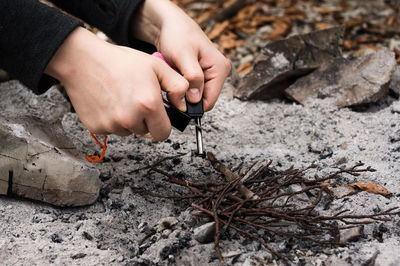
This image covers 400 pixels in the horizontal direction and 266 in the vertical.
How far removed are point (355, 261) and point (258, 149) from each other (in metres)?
0.94

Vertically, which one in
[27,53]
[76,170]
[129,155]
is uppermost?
[27,53]

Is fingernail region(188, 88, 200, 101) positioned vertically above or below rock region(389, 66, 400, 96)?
above

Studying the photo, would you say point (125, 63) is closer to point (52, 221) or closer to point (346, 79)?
point (52, 221)

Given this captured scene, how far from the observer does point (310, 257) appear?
159 centimetres

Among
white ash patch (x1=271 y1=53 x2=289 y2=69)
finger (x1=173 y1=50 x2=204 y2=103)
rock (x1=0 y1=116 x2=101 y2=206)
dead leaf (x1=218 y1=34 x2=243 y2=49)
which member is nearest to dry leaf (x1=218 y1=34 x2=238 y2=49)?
dead leaf (x1=218 y1=34 x2=243 y2=49)

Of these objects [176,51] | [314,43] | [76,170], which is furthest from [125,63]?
[314,43]

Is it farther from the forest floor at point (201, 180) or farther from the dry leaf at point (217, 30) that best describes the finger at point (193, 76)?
the dry leaf at point (217, 30)

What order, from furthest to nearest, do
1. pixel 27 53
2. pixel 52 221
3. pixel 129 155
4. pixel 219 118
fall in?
1. pixel 219 118
2. pixel 129 155
3. pixel 52 221
4. pixel 27 53

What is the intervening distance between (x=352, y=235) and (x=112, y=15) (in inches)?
59.0

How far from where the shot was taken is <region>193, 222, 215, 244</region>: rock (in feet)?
5.32

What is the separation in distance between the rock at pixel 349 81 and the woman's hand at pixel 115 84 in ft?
4.58

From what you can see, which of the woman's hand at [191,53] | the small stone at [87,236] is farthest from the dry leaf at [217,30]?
the small stone at [87,236]

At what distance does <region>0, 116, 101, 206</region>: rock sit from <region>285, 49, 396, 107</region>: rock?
151 centimetres

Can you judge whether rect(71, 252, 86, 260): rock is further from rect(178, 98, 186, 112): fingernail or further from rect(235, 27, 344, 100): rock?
rect(235, 27, 344, 100): rock
